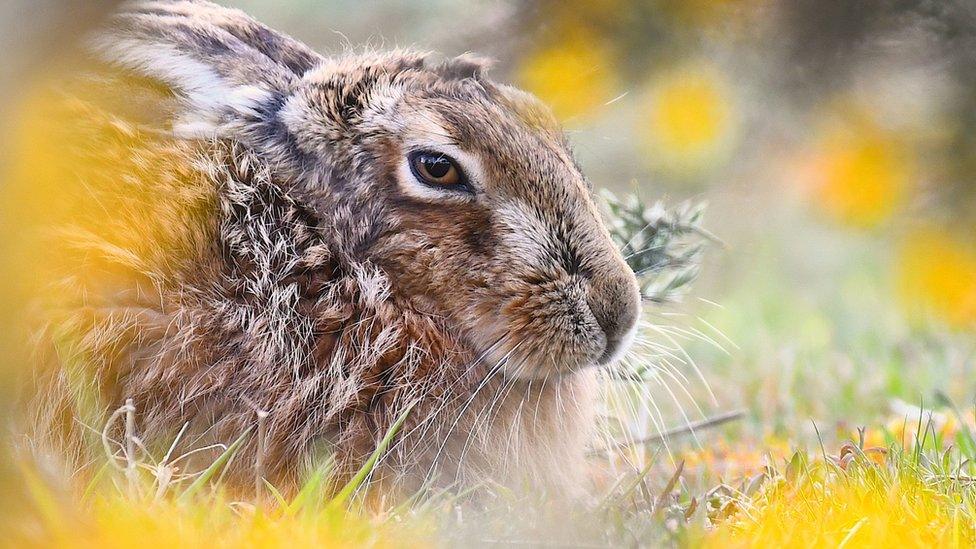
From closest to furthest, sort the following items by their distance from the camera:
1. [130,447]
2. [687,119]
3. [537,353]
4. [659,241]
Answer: [130,447]
[537,353]
[659,241]
[687,119]

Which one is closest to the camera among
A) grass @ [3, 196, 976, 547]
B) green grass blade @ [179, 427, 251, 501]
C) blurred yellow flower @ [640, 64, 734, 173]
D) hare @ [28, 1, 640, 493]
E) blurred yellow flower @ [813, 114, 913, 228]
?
grass @ [3, 196, 976, 547]

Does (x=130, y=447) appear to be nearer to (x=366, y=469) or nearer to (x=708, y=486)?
(x=366, y=469)

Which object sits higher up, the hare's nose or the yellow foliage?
the hare's nose

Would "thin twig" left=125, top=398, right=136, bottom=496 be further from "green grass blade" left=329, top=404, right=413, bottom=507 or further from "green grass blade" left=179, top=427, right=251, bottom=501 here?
"green grass blade" left=329, top=404, right=413, bottom=507

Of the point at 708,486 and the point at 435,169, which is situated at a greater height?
the point at 435,169

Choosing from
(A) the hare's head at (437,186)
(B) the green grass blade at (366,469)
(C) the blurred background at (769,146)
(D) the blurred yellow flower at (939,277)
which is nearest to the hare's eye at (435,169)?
(A) the hare's head at (437,186)

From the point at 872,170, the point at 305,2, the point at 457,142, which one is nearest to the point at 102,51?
the point at 305,2

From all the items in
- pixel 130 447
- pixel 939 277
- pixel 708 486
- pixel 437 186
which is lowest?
pixel 708 486

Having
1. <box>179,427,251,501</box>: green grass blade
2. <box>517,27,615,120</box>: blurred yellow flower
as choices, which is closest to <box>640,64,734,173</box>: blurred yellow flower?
<box>517,27,615,120</box>: blurred yellow flower

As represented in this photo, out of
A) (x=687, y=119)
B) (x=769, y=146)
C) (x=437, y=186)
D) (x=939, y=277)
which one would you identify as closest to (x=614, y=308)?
(x=437, y=186)
